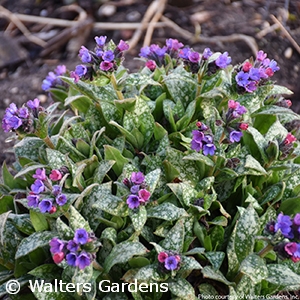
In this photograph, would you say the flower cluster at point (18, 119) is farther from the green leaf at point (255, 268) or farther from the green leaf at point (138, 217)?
the green leaf at point (255, 268)

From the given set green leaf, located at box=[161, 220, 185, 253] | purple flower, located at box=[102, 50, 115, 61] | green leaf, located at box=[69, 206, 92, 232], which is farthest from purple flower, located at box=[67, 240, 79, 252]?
purple flower, located at box=[102, 50, 115, 61]

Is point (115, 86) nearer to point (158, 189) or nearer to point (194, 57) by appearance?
point (194, 57)

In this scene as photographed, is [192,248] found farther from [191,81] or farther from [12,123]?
[12,123]

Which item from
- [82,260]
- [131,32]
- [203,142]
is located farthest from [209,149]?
[131,32]

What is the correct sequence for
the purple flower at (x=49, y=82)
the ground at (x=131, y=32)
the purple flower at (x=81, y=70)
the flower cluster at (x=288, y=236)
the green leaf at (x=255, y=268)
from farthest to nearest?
the ground at (x=131, y=32), the purple flower at (x=49, y=82), the purple flower at (x=81, y=70), the green leaf at (x=255, y=268), the flower cluster at (x=288, y=236)

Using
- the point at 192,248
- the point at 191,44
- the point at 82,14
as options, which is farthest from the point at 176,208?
the point at 82,14

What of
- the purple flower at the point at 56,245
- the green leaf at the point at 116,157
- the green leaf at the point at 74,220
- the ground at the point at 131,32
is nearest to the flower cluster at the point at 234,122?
the green leaf at the point at 116,157
